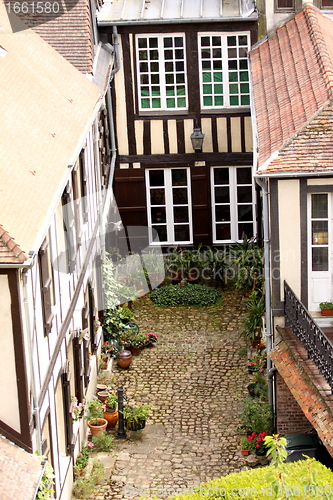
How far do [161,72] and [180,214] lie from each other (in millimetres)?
3617

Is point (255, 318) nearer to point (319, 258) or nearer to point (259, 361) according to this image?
point (259, 361)

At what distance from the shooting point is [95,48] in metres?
18.5

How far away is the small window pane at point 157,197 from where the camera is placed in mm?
20625

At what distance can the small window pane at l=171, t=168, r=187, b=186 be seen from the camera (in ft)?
67.3

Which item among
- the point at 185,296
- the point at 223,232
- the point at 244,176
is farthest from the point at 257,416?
the point at 244,176

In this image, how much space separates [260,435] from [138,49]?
10.8m

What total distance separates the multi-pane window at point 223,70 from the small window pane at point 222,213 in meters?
2.58

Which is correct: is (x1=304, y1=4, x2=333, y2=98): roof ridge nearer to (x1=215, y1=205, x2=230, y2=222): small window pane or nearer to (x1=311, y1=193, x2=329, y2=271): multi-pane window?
(x1=311, y1=193, x2=329, y2=271): multi-pane window

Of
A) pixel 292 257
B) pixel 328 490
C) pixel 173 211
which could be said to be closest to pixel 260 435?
pixel 292 257

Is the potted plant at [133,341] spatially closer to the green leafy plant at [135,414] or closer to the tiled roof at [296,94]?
the green leafy plant at [135,414]

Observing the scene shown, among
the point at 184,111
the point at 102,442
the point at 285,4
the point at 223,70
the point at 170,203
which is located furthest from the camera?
the point at 170,203

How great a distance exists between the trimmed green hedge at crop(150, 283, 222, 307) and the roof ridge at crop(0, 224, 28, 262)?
1087 centimetres

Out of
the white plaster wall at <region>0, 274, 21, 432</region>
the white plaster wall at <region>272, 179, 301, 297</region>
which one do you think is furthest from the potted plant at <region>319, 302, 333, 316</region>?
the white plaster wall at <region>0, 274, 21, 432</region>

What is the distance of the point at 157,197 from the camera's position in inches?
814
